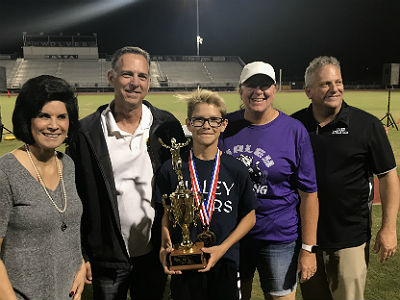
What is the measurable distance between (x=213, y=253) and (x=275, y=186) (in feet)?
2.02

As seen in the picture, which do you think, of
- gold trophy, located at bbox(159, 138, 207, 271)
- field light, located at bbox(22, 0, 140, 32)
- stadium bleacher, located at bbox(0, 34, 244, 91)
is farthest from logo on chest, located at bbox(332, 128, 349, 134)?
field light, located at bbox(22, 0, 140, 32)

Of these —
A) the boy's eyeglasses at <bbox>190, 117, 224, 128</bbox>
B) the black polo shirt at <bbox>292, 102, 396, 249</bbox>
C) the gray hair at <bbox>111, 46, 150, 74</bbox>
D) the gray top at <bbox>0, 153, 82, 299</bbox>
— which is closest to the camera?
the gray top at <bbox>0, 153, 82, 299</bbox>

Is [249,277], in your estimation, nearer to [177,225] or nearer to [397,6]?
[177,225]

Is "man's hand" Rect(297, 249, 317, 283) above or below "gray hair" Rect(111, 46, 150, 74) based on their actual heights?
below

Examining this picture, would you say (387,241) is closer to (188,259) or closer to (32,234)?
(188,259)

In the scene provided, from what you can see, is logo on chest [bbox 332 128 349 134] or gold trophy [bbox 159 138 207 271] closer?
gold trophy [bbox 159 138 207 271]

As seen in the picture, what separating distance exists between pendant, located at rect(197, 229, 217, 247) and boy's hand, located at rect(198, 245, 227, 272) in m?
0.05

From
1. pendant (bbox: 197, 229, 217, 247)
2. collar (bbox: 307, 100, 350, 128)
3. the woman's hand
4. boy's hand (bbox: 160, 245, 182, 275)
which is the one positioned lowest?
the woman's hand

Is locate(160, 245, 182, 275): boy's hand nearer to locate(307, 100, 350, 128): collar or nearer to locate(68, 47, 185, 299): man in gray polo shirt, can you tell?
locate(68, 47, 185, 299): man in gray polo shirt

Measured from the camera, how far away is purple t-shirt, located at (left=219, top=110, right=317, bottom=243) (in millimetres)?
2229

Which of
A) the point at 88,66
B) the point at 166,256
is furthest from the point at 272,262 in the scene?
the point at 88,66

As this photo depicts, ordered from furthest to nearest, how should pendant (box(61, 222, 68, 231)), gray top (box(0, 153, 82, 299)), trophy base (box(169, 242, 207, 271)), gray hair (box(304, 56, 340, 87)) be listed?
1. gray hair (box(304, 56, 340, 87))
2. trophy base (box(169, 242, 207, 271))
3. pendant (box(61, 222, 68, 231))
4. gray top (box(0, 153, 82, 299))

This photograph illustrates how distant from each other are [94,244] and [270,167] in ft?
4.24

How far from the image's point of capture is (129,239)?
235 cm
